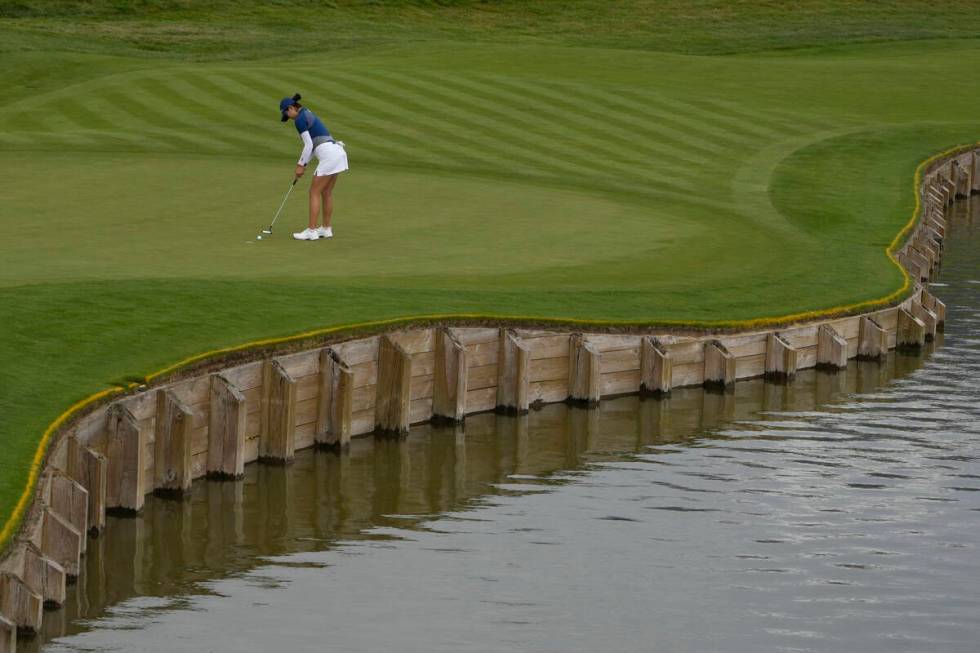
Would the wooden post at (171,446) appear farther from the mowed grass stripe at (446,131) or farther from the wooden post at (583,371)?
the mowed grass stripe at (446,131)

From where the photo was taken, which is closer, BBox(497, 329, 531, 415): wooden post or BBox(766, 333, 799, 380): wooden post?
BBox(497, 329, 531, 415): wooden post

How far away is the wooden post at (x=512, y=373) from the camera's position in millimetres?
24344

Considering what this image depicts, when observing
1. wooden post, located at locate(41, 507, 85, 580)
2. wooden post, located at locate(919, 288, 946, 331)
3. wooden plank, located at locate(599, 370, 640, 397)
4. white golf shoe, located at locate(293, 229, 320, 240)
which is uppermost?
white golf shoe, located at locate(293, 229, 320, 240)

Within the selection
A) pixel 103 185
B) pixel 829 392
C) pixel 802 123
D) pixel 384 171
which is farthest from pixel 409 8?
pixel 829 392

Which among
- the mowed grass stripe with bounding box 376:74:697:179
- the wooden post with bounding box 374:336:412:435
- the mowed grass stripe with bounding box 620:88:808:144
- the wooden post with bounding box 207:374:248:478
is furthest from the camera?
the mowed grass stripe with bounding box 620:88:808:144

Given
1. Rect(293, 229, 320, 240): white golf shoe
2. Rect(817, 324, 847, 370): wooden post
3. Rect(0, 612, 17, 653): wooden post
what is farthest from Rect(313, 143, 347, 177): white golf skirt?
Rect(0, 612, 17, 653): wooden post

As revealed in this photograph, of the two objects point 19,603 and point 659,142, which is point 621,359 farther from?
point 659,142

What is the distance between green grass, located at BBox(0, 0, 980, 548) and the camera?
2325 centimetres

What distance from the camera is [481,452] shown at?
74.5 ft

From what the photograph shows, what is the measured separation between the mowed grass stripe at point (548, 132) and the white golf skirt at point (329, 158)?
40.3 ft

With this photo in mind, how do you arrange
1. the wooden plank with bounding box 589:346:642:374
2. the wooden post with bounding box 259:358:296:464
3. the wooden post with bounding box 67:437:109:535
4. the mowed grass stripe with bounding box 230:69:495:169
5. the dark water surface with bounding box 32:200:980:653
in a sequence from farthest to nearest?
the mowed grass stripe with bounding box 230:69:495:169 < the wooden plank with bounding box 589:346:642:374 < the wooden post with bounding box 259:358:296:464 < the wooden post with bounding box 67:437:109:535 < the dark water surface with bounding box 32:200:980:653

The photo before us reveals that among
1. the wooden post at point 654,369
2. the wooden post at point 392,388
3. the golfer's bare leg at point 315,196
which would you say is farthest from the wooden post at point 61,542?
the golfer's bare leg at point 315,196

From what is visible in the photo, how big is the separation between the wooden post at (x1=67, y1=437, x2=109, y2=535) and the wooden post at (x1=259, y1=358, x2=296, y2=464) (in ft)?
11.2

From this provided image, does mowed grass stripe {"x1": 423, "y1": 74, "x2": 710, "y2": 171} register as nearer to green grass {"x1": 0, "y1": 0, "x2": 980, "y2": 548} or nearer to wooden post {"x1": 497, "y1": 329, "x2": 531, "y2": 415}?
green grass {"x1": 0, "y1": 0, "x2": 980, "y2": 548}
